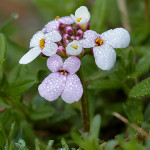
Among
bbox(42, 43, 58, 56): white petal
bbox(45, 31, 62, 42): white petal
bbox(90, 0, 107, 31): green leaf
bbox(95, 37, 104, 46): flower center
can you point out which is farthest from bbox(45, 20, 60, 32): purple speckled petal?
bbox(90, 0, 107, 31): green leaf

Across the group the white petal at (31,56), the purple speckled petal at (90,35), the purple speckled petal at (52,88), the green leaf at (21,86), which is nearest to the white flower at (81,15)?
the purple speckled petal at (90,35)

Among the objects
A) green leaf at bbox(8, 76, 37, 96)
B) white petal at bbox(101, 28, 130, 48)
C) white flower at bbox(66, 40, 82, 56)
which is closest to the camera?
white flower at bbox(66, 40, 82, 56)

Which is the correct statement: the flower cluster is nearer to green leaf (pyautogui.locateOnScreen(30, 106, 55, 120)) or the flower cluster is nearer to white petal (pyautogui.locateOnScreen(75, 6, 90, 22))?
white petal (pyautogui.locateOnScreen(75, 6, 90, 22))

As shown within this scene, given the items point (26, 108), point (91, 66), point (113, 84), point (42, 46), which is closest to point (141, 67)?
point (113, 84)

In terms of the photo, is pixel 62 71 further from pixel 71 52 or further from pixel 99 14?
pixel 99 14

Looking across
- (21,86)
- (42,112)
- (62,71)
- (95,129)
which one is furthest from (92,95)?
(95,129)

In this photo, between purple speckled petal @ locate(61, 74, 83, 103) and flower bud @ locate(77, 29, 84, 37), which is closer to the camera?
purple speckled petal @ locate(61, 74, 83, 103)

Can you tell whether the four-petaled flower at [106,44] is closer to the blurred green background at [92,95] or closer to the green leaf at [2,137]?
the blurred green background at [92,95]
